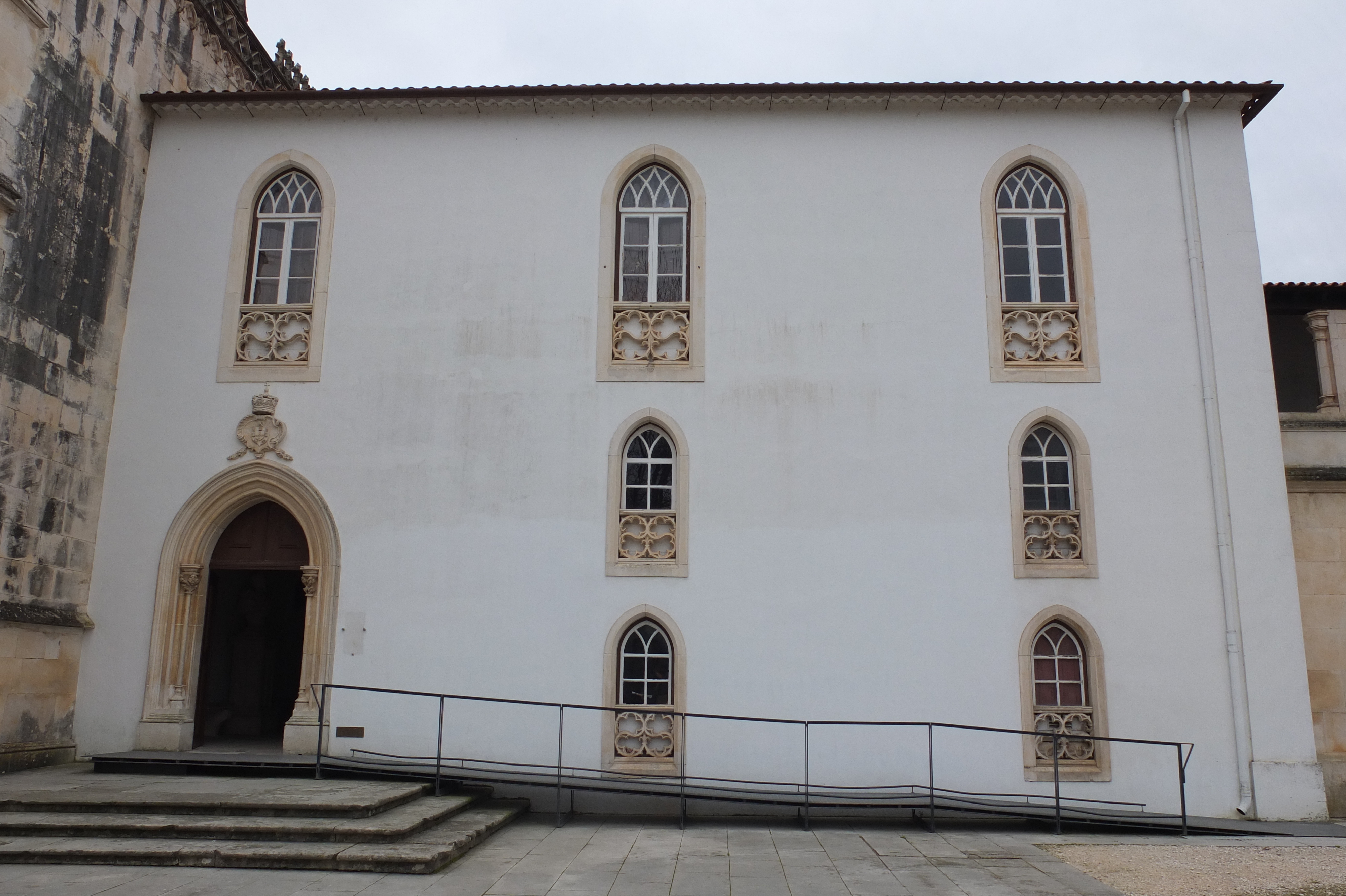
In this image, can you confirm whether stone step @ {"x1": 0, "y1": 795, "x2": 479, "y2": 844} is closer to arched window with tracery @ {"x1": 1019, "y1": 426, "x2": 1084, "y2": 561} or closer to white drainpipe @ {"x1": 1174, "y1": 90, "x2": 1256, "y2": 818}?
arched window with tracery @ {"x1": 1019, "y1": 426, "x2": 1084, "y2": 561}

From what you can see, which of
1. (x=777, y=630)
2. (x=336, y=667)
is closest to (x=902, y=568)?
(x=777, y=630)

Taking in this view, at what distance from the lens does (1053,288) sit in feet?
42.1

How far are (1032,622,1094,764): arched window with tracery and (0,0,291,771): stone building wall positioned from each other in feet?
37.0

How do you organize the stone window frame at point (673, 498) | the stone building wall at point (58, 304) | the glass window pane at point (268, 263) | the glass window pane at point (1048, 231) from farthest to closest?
the glass window pane at point (268, 263)
the glass window pane at point (1048, 231)
the stone window frame at point (673, 498)
the stone building wall at point (58, 304)

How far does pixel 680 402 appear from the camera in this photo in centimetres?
1245

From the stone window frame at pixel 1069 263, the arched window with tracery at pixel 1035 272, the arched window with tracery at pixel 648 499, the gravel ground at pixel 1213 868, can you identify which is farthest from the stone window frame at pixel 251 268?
the gravel ground at pixel 1213 868

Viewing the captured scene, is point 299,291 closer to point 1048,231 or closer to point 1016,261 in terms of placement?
point 1016,261

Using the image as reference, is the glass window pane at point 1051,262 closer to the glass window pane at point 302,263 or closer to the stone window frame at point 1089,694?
the stone window frame at point 1089,694

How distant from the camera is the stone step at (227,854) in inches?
314

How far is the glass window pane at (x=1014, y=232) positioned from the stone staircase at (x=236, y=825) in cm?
925

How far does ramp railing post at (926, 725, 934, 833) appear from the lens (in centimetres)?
1039

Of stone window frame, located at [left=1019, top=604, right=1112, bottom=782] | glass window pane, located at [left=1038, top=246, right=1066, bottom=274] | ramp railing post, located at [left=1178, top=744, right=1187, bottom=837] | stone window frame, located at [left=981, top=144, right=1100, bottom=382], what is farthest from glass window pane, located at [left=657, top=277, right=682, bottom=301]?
ramp railing post, located at [left=1178, top=744, right=1187, bottom=837]

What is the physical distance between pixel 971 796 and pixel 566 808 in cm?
459

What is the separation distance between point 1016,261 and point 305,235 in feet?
30.4
